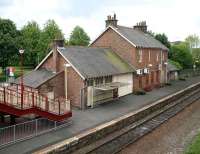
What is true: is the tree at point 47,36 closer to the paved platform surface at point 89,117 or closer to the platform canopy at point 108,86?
the paved platform surface at point 89,117

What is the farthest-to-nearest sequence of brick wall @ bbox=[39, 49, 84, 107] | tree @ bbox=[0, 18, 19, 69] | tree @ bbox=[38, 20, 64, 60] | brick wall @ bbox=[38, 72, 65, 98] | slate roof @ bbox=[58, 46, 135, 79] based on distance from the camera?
tree @ bbox=[38, 20, 64, 60] < tree @ bbox=[0, 18, 19, 69] < slate roof @ bbox=[58, 46, 135, 79] < brick wall @ bbox=[39, 49, 84, 107] < brick wall @ bbox=[38, 72, 65, 98]

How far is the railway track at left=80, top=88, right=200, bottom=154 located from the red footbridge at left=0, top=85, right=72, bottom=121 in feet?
12.7

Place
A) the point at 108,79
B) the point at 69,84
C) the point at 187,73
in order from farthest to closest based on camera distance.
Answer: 1. the point at 187,73
2. the point at 108,79
3. the point at 69,84

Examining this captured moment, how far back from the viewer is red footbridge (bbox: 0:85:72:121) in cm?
2012

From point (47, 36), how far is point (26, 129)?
49740 mm

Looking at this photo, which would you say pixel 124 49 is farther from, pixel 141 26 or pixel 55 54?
pixel 141 26

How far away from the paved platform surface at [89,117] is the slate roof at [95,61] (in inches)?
127

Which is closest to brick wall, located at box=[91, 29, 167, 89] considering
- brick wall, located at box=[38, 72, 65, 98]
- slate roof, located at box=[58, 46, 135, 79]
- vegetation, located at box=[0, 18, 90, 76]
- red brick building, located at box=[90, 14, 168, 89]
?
red brick building, located at box=[90, 14, 168, 89]

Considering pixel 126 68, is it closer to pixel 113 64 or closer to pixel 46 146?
pixel 113 64

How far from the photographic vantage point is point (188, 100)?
39656 mm

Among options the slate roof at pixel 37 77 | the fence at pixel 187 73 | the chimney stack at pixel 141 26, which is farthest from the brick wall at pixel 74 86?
the fence at pixel 187 73

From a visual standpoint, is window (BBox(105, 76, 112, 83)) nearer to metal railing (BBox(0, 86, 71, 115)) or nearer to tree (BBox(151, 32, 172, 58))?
metal railing (BBox(0, 86, 71, 115))

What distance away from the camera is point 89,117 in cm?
2686

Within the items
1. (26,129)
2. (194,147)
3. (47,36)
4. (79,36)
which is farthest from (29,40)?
(194,147)
